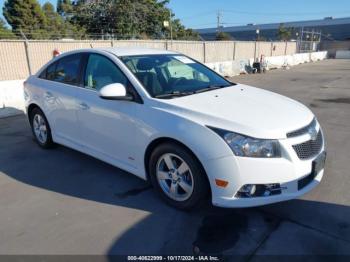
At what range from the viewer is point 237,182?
2773mm

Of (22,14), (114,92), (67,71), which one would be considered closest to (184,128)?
(114,92)

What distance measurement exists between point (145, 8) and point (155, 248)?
3455 centimetres

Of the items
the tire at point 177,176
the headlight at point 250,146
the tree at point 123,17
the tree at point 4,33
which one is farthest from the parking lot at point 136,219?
the tree at point 123,17

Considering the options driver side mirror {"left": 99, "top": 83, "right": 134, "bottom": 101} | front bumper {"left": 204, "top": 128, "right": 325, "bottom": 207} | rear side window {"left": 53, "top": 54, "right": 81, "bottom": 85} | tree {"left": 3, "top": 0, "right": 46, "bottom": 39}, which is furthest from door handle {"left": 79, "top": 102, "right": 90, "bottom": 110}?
tree {"left": 3, "top": 0, "right": 46, "bottom": 39}

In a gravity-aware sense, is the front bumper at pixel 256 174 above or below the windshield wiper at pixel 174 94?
below

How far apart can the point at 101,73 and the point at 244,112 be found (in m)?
1.89

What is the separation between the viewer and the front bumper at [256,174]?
2.74 metres

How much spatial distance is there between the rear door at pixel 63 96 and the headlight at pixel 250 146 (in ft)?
7.52

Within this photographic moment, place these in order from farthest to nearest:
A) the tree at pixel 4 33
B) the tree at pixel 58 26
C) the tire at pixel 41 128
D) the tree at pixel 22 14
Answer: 1. the tree at pixel 22 14
2. the tree at pixel 58 26
3. the tree at pixel 4 33
4. the tire at pixel 41 128

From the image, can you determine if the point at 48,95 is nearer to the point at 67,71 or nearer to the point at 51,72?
the point at 51,72

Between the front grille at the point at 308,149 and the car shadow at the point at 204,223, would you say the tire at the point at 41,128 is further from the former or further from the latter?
the front grille at the point at 308,149

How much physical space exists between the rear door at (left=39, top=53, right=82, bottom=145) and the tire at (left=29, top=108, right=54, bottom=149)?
24 centimetres

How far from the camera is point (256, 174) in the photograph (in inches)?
108

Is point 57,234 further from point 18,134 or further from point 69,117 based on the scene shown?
point 18,134
